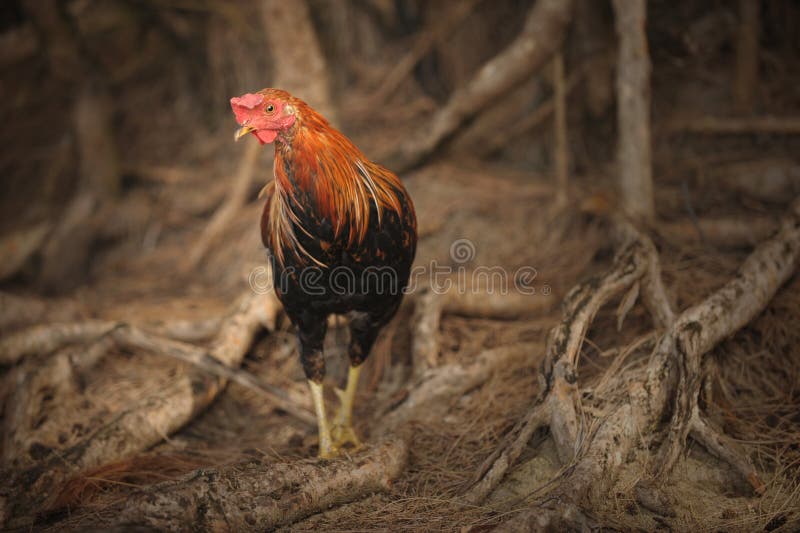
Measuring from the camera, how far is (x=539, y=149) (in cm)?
624

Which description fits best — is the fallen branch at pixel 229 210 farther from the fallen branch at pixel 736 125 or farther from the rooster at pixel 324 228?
the fallen branch at pixel 736 125

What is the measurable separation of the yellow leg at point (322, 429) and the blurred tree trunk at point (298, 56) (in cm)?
308

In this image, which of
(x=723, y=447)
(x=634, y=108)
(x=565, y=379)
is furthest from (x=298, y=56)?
(x=723, y=447)

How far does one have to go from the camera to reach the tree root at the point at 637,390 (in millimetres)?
2865

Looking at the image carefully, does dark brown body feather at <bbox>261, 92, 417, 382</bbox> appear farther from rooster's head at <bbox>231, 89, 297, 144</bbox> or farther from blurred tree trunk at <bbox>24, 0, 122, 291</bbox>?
blurred tree trunk at <bbox>24, 0, 122, 291</bbox>

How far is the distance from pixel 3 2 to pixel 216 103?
2.26m

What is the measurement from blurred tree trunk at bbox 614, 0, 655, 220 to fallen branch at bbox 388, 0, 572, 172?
0.66 metres

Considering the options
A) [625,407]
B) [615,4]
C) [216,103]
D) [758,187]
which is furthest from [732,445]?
[216,103]

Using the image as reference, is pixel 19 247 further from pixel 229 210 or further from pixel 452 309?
pixel 452 309

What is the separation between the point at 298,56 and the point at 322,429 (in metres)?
3.68

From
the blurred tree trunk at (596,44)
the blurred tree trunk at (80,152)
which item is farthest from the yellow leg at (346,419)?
the blurred tree trunk at (80,152)

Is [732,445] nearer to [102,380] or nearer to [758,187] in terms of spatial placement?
[758,187]

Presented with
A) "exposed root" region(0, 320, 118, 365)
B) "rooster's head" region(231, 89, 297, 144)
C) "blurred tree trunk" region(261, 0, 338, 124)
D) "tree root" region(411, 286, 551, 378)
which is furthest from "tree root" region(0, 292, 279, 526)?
"blurred tree trunk" region(261, 0, 338, 124)

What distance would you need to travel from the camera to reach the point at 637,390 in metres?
3.11
